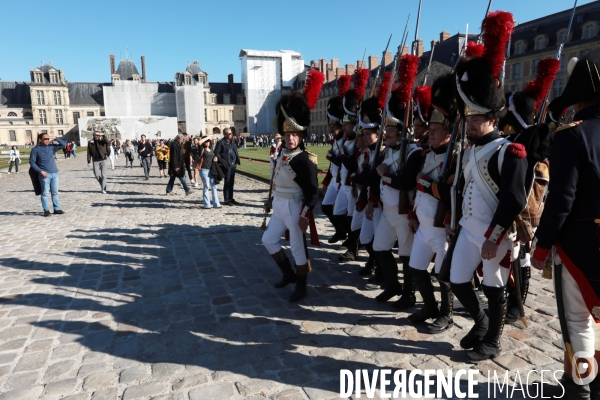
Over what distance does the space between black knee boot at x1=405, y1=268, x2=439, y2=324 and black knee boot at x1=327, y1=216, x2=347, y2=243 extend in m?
2.33

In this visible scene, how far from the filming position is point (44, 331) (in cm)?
405

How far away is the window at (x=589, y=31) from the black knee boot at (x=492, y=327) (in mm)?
48817

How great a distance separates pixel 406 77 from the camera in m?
4.64

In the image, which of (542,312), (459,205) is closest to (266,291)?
(459,205)

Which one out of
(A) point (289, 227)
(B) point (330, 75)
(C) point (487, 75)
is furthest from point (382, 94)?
(B) point (330, 75)

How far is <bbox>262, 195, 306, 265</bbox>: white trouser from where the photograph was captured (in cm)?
466

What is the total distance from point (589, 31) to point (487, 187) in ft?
161

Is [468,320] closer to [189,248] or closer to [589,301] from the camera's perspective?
[589,301]

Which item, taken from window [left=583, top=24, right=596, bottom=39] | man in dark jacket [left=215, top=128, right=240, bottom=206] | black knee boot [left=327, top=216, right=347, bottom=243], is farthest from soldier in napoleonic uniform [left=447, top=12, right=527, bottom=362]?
window [left=583, top=24, right=596, bottom=39]

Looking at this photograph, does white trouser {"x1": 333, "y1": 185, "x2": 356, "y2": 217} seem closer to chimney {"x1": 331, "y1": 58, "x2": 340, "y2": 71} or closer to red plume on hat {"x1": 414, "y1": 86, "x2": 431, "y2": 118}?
red plume on hat {"x1": 414, "y1": 86, "x2": 431, "y2": 118}

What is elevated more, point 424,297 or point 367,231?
point 367,231

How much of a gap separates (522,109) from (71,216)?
9932 millimetres

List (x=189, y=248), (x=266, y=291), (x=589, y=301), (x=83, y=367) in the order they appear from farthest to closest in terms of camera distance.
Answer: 1. (x=189, y=248)
2. (x=266, y=291)
3. (x=83, y=367)
4. (x=589, y=301)

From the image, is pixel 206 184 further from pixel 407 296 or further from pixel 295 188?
pixel 407 296
